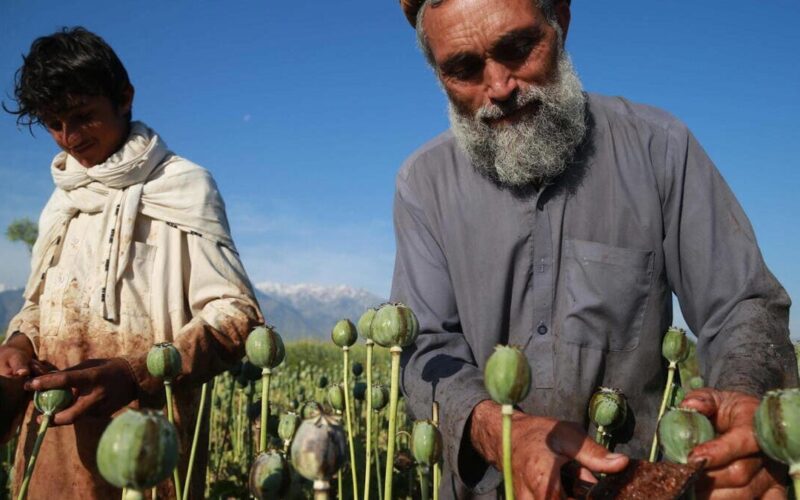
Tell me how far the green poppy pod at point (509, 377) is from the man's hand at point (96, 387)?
1.45 meters

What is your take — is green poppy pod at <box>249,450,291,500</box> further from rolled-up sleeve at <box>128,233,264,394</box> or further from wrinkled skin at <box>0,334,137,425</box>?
rolled-up sleeve at <box>128,233,264,394</box>

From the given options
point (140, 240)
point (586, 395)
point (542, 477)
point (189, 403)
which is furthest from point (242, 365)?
point (542, 477)

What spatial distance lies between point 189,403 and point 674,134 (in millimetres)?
2282

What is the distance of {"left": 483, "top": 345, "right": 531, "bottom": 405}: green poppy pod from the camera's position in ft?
4.17

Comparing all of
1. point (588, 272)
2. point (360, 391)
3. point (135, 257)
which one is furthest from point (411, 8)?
point (360, 391)

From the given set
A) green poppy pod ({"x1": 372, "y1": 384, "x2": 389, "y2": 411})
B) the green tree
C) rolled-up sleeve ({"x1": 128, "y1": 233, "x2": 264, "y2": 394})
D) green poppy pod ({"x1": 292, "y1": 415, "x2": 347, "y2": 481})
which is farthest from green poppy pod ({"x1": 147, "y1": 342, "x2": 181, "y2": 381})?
the green tree

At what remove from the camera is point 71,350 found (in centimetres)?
297

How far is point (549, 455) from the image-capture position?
1432 mm

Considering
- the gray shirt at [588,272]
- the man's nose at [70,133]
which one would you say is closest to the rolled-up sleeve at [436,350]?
the gray shirt at [588,272]

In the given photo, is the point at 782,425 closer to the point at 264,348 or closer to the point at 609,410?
the point at 609,410

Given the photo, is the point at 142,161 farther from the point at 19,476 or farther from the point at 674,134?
the point at 674,134

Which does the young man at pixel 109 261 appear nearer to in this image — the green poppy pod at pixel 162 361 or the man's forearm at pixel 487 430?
the green poppy pod at pixel 162 361

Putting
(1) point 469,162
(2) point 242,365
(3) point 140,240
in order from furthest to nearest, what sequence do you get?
1. (2) point 242,365
2. (3) point 140,240
3. (1) point 469,162

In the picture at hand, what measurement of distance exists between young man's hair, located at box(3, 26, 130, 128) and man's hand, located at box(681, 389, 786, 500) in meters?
2.74
